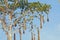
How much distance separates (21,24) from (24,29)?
1231 millimetres

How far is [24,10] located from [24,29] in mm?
2822

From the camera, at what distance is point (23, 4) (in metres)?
81.5

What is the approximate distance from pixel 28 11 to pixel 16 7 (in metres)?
2.03

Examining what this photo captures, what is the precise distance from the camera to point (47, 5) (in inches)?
3248

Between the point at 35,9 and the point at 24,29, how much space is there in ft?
11.7

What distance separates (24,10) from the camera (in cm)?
8169

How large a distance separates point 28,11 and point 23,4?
1.36m

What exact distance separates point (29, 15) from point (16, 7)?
241 centimetres

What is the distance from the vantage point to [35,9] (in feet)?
271

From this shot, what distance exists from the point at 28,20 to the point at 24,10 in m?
1.92

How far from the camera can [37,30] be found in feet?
268

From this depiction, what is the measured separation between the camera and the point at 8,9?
80.5m

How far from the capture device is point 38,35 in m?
79.4

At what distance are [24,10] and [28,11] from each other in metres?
0.69
